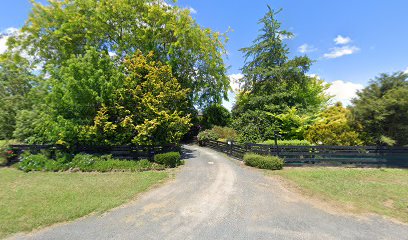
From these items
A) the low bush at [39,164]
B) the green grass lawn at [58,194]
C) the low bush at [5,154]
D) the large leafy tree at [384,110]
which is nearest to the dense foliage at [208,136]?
the green grass lawn at [58,194]

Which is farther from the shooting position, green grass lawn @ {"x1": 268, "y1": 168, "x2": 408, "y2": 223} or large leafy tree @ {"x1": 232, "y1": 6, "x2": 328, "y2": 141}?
large leafy tree @ {"x1": 232, "y1": 6, "x2": 328, "y2": 141}

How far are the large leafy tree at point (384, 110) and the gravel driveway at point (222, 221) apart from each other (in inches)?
380

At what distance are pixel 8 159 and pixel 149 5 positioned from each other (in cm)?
1657

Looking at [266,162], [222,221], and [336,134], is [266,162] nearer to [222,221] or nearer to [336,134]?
[336,134]

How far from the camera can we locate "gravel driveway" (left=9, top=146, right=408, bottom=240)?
507cm

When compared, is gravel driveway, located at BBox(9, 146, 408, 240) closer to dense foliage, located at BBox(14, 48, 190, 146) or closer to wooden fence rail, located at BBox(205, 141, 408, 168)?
wooden fence rail, located at BBox(205, 141, 408, 168)

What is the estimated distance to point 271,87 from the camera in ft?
75.1

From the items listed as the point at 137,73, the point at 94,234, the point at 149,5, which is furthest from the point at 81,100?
the point at 149,5

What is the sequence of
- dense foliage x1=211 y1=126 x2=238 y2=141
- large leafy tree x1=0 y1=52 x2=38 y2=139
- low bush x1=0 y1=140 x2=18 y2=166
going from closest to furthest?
low bush x1=0 y1=140 x2=18 y2=166, large leafy tree x1=0 y1=52 x2=38 y2=139, dense foliage x1=211 y1=126 x2=238 y2=141

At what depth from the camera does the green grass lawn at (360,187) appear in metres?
6.86

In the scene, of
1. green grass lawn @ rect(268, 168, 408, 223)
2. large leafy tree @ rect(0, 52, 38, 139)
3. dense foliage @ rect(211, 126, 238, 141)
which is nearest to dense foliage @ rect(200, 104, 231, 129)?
dense foliage @ rect(211, 126, 238, 141)

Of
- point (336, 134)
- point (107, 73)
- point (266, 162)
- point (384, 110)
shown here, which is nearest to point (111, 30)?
point (107, 73)

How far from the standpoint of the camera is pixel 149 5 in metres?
18.8

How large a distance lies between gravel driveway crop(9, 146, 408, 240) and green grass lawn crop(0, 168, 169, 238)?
58 cm
